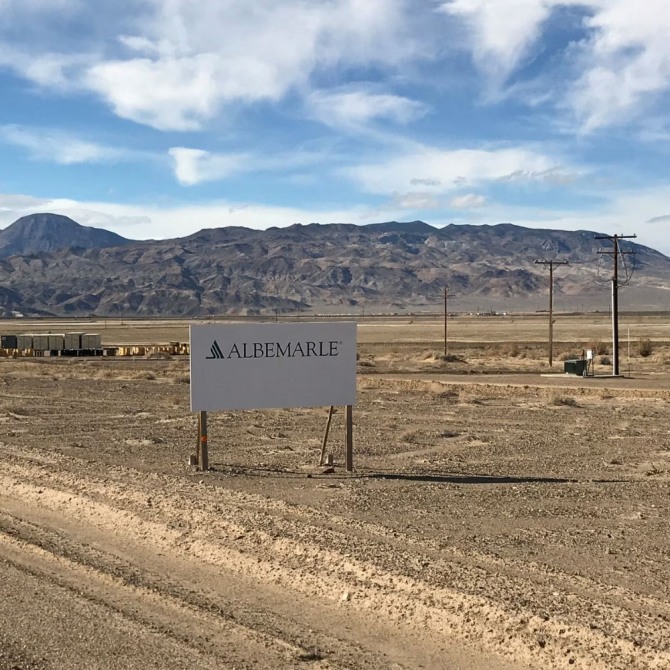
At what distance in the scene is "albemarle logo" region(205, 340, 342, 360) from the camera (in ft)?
46.4

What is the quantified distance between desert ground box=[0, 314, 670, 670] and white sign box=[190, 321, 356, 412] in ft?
3.84

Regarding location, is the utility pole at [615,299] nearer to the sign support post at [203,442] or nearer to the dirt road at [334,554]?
the dirt road at [334,554]

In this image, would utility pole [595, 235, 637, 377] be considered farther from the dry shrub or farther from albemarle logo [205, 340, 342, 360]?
albemarle logo [205, 340, 342, 360]

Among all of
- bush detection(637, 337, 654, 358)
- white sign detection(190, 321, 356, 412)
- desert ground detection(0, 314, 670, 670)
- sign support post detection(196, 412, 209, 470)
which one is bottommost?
bush detection(637, 337, 654, 358)

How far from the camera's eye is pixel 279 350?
14.4m

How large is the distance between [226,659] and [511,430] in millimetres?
14551

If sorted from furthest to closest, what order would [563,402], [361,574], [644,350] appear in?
[644,350] < [563,402] < [361,574]

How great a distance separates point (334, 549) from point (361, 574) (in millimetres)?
720

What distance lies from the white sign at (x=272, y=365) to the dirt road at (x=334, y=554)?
1167mm

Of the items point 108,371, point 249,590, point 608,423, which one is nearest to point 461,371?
point 108,371

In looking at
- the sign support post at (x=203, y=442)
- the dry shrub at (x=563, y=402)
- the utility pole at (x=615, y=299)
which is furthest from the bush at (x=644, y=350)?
the sign support post at (x=203, y=442)

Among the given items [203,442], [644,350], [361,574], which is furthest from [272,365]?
[644,350]

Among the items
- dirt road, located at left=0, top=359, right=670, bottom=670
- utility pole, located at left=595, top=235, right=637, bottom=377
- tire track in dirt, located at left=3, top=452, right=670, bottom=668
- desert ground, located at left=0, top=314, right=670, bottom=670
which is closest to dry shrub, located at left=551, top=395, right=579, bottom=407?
desert ground, located at left=0, top=314, right=670, bottom=670

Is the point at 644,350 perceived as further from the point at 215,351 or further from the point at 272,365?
the point at 215,351
